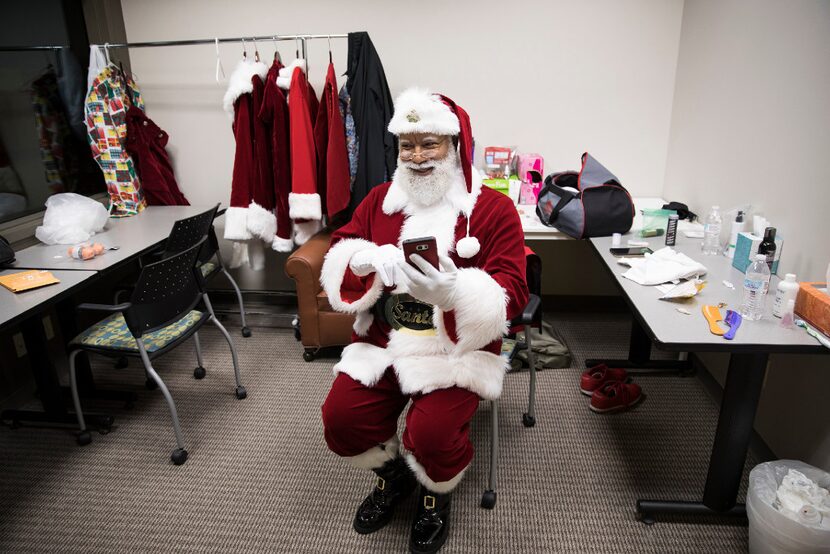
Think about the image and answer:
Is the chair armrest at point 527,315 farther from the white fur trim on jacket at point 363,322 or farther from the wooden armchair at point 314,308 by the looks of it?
the wooden armchair at point 314,308

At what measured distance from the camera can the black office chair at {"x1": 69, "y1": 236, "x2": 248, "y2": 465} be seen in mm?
2016

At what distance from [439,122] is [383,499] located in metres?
1.26

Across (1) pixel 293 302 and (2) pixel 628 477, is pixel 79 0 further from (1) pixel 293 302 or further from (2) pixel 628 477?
(2) pixel 628 477

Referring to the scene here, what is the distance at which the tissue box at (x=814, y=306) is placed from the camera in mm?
1495

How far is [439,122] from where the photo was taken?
1733 mm

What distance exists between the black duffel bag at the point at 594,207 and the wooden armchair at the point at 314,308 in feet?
3.72

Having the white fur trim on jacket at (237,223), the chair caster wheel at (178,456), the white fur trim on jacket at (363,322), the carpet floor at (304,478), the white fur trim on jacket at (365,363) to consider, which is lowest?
the carpet floor at (304,478)

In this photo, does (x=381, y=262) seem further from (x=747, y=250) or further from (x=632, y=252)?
(x=747, y=250)

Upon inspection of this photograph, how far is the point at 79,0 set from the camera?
3.13 metres

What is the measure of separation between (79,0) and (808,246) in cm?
377

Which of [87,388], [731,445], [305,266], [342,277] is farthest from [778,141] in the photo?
[87,388]

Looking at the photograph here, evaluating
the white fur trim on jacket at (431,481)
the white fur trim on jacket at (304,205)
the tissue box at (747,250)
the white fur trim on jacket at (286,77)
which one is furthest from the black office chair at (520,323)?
the white fur trim on jacket at (286,77)

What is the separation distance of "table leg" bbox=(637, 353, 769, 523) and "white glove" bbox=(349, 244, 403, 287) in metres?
1.03

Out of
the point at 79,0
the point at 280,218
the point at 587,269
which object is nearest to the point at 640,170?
the point at 587,269
